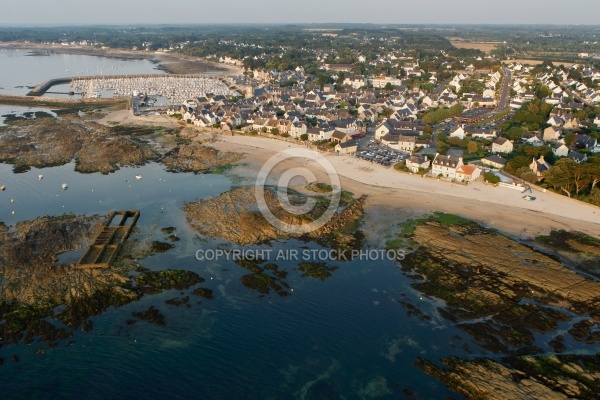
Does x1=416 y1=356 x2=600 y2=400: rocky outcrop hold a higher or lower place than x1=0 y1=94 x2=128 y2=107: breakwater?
lower

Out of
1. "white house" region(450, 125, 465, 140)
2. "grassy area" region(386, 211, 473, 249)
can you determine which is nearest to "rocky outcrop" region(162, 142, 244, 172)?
"grassy area" region(386, 211, 473, 249)

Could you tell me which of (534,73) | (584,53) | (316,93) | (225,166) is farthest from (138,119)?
(584,53)

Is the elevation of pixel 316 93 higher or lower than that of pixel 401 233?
higher

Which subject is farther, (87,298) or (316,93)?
(316,93)

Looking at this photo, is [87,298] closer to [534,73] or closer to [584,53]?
[534,73]

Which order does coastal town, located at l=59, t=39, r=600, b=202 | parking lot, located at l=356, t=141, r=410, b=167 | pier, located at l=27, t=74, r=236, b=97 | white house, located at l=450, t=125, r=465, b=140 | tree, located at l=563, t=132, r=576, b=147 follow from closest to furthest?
coastal town, located at l=59, t=39, r=600, b=202 < parking lot, located at l=356, t=141, r=410, b=167 < tree, located at l=563, t=132, r=576, b=147 < white house, located at l=450, t=125, r=465, b=140 < pier, located at l=27, t=74, r=236, b=97

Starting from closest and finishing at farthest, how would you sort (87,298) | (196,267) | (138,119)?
(87,298) → (196,267) → (138,119)

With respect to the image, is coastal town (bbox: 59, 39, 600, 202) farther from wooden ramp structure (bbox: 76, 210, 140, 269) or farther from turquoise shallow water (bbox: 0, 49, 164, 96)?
wooden ramp structure (bbox: 76, 210, 140, 269)

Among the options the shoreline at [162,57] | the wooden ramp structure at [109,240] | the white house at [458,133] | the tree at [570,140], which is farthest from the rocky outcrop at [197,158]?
the shoreline at [162,57]
